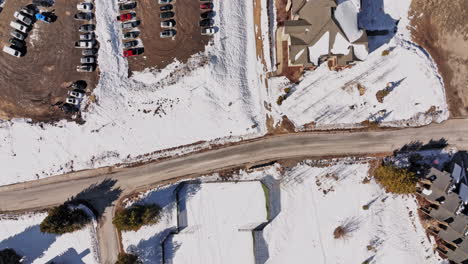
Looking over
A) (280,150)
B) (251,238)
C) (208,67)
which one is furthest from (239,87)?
(251,238)

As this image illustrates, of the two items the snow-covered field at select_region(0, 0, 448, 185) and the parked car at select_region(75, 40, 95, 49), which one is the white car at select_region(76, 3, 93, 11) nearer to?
the snow-covered field at select_region(0, 0, 448, 185)

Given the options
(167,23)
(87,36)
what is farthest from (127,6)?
(87,36)

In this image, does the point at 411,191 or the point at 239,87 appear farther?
the point at 239,87

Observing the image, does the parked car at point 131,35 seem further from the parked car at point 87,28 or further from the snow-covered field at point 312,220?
the snow-covered field at point 312,220

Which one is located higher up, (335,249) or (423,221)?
(423,221)

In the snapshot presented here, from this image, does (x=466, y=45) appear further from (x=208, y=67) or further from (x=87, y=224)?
(x=87, y=224)

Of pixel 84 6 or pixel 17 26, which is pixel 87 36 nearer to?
pixel 84 6

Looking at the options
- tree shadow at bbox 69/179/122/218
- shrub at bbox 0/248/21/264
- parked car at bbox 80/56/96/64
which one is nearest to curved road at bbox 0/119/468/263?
tree shadow at bbox 69/179/122/218
